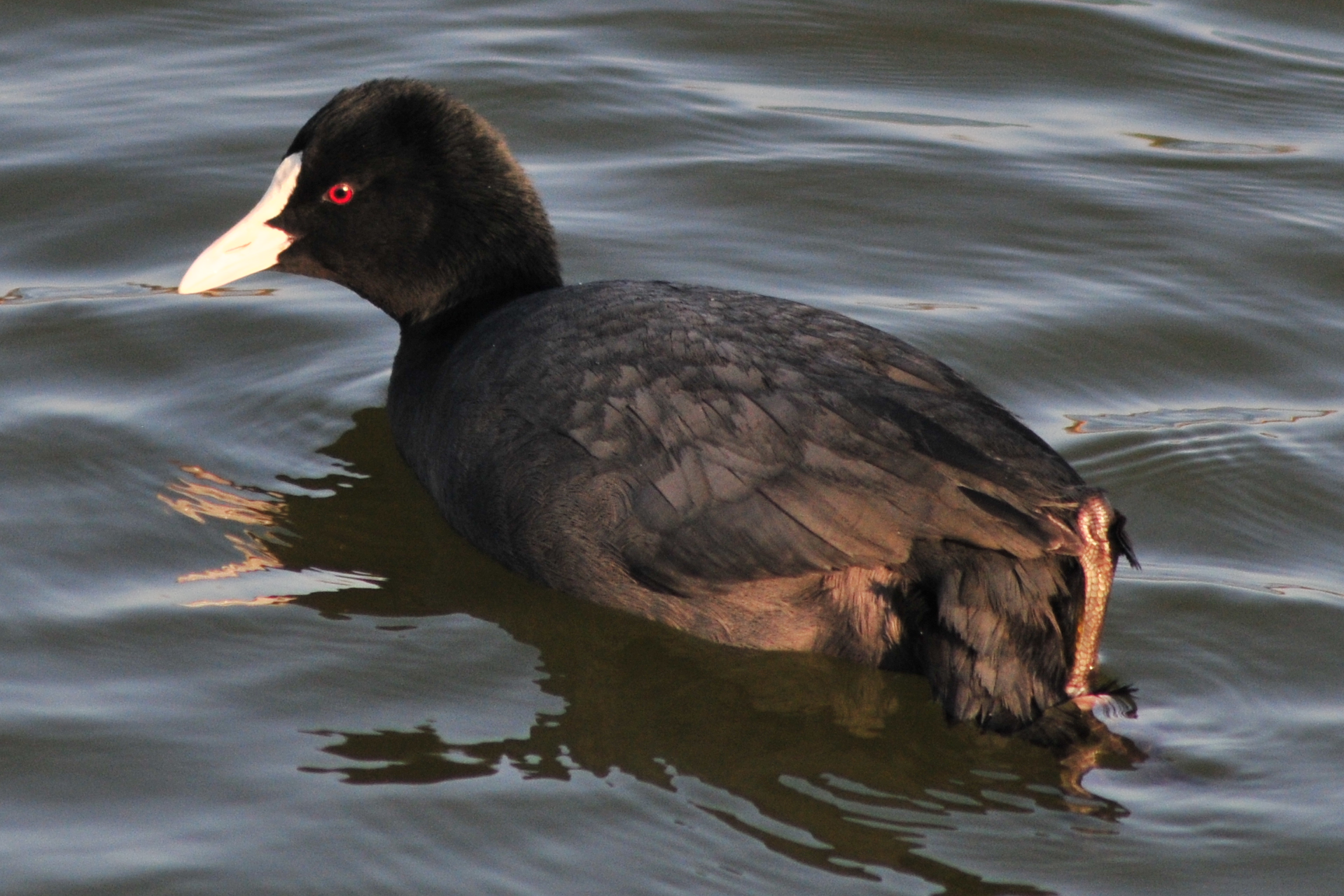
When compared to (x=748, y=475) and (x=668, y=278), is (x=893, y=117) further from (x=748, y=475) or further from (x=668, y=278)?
(x=748, y=475)

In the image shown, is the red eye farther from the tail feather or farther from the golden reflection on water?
the tail feather

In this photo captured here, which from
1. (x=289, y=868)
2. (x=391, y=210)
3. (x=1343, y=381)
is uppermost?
(x=391, y=210)

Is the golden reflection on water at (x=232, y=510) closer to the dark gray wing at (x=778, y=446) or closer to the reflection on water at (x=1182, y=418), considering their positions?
the dark gray wing at (x=778, y=446)

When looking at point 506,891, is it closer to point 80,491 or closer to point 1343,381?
point 80,491

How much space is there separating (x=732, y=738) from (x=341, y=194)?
2.35 m

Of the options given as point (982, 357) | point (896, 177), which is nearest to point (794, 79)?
point (896, 177)

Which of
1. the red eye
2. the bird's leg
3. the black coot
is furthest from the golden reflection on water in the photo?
the bird's leg

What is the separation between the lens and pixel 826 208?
308 inches

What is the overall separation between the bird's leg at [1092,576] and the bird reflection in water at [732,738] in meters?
0.12

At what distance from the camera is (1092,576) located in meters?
4.36

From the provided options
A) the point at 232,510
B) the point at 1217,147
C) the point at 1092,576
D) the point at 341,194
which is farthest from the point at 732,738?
the point at 1217,147

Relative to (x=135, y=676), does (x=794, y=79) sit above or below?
above

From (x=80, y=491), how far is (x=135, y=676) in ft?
3.59

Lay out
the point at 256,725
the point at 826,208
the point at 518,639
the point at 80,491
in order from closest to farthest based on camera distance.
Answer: the point at 256,725 → the point at 518,639 → the point at 80,491 → the point at 826,208
